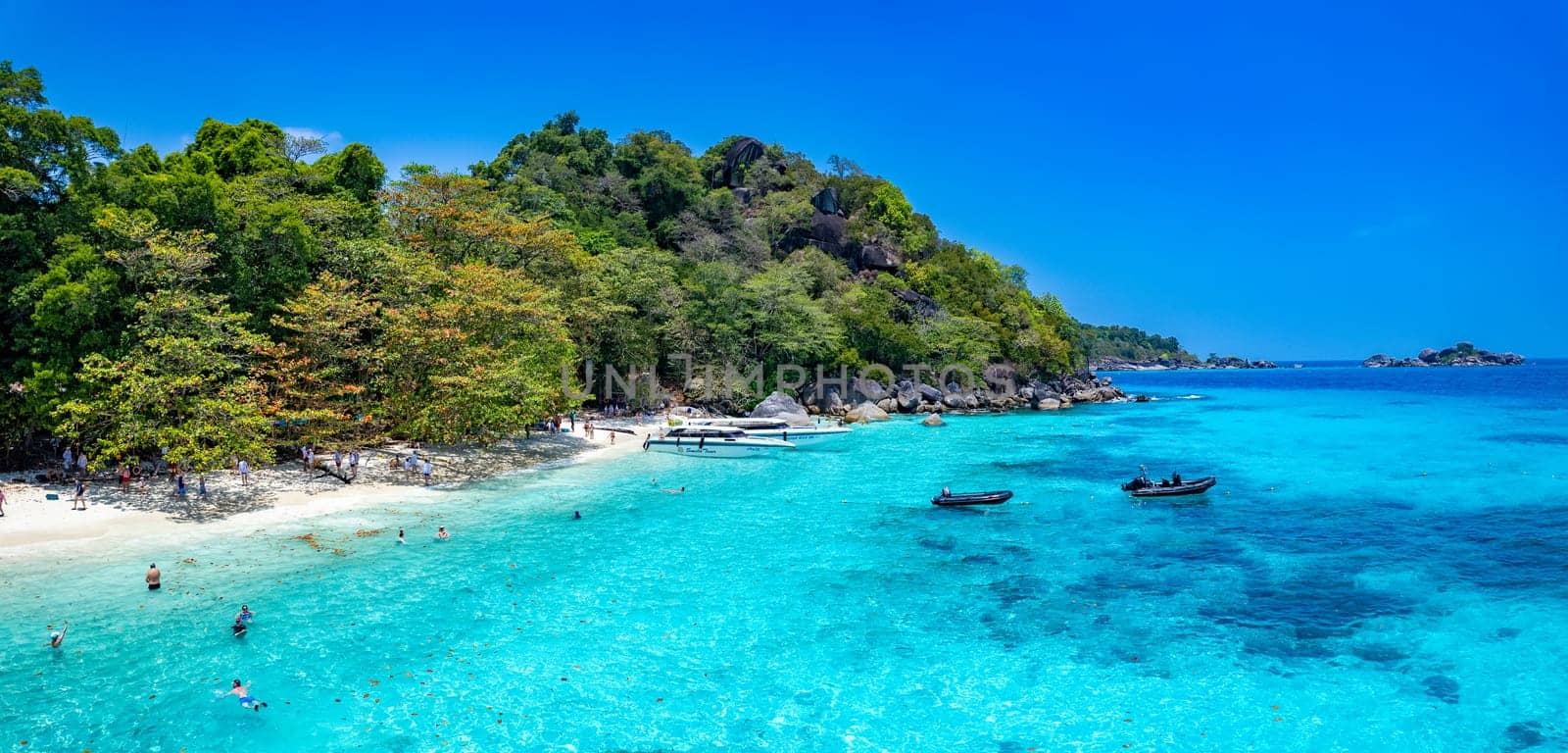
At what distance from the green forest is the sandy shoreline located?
1.63 meters

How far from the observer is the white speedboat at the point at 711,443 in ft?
144

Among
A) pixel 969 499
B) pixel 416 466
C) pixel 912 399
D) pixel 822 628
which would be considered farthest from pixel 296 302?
pixel 912 399

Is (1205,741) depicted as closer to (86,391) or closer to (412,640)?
(412,640)

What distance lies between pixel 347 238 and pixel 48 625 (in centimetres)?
2461

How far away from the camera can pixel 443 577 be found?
19844 mm

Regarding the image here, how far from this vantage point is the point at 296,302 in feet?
99.6

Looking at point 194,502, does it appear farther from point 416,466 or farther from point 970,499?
point 970,499

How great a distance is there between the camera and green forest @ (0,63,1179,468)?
24562mm

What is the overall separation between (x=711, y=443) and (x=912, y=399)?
92.1ft

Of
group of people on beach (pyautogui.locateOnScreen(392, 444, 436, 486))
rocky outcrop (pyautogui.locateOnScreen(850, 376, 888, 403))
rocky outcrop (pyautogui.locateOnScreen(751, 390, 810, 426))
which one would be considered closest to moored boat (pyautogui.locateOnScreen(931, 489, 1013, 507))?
group of people on beach (pyautogui.locateOnScreen(392, 444, 436, 486))

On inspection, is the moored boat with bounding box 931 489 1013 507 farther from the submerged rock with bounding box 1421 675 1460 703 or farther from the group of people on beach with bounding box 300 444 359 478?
the group of people on beach with bounding box 300 444 359 478

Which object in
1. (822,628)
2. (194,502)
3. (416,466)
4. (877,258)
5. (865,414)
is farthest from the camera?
(877,258)

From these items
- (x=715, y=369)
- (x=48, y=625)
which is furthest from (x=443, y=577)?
(x=715, y=369)

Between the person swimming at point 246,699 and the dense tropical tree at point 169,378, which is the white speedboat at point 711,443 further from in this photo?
the person swimming at point 246,699
